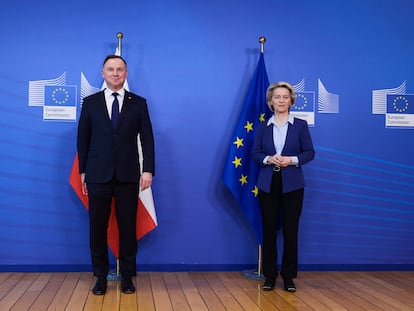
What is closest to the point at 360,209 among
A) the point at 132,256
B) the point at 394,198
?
the point at 394,198

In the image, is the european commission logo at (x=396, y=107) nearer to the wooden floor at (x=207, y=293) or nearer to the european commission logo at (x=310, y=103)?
the european commission logo at (x=310, y=103)

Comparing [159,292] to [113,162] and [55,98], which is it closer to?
[113,162]

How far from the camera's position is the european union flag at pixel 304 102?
4.03 metres

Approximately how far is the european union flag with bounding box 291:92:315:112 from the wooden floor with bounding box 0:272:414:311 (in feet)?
4.48

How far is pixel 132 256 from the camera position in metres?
3.26

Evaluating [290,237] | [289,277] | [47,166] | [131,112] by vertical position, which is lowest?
[289,277]

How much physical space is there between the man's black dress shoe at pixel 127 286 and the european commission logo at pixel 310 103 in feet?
6.25

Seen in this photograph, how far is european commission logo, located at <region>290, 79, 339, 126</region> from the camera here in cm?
403

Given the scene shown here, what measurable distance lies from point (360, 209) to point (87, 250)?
2.31 meters

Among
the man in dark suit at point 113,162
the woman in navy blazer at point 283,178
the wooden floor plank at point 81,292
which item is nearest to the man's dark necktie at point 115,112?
the man in dark suit at point 113,162

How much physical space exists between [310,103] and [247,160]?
77 centimetres

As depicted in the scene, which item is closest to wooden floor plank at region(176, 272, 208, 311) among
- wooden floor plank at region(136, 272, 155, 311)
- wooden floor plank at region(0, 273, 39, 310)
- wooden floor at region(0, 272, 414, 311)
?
wooden floor at region(0, 272, 414, 311)

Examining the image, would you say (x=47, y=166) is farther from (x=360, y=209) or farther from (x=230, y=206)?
(x=360, y=209)

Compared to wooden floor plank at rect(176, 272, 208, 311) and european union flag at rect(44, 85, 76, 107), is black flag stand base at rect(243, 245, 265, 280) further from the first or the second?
european union flag at rect(44, 85, 76, 107)
